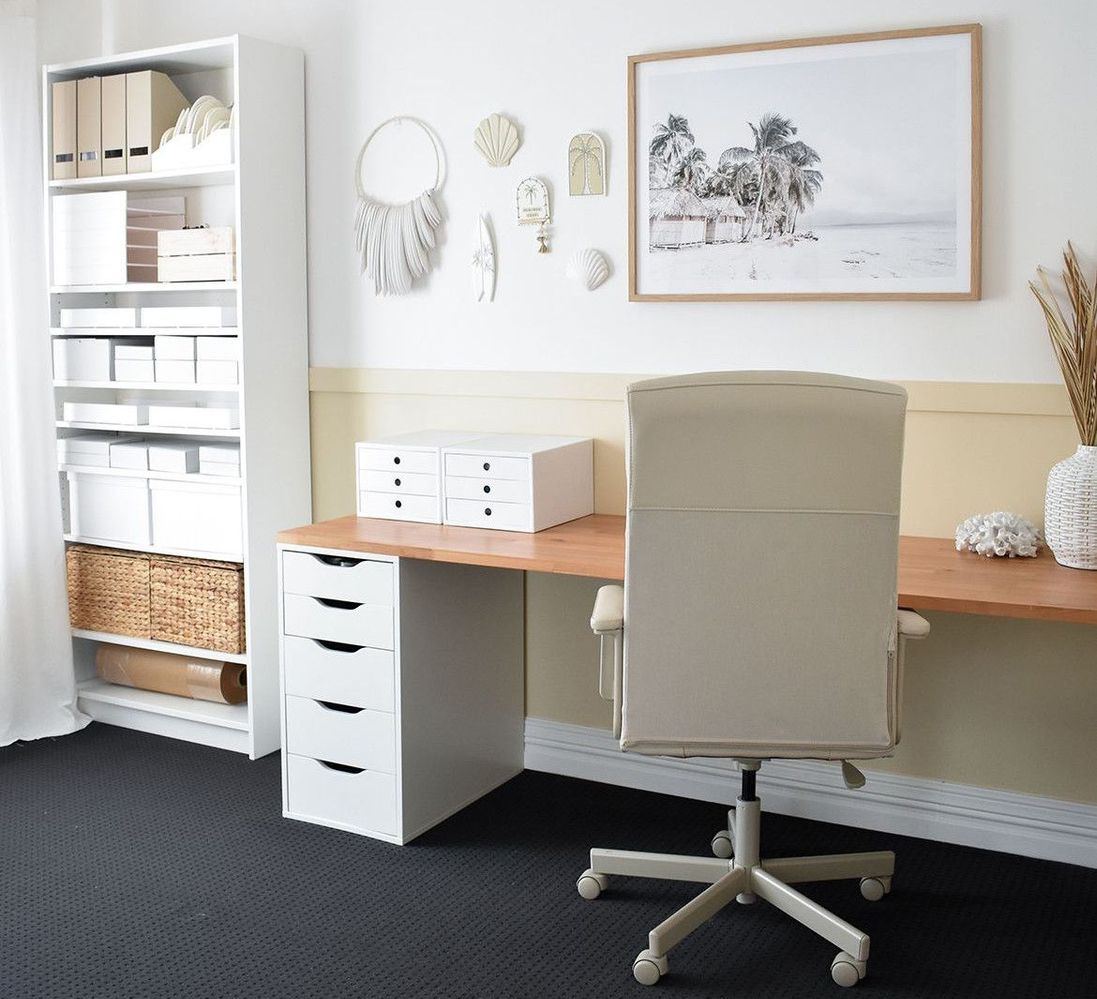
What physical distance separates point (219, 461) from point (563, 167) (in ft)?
4.25

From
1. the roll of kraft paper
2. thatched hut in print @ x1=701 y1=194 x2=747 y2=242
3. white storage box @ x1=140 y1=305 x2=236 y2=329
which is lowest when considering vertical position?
the roll of kraft paper

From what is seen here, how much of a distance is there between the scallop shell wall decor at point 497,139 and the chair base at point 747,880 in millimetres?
1824

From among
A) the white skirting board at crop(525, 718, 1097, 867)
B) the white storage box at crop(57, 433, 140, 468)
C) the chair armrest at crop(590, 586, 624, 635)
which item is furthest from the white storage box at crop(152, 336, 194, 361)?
the chair armrest at crop(590, 586, 624, 635)

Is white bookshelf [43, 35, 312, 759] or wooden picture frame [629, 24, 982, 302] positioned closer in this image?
wooden picture frame [629, 24, 982, 302]

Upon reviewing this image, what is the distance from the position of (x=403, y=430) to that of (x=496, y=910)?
1507 mm

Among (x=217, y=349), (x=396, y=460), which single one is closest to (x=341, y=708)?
(x=396, y=460)

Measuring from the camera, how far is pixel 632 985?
2.44 metres

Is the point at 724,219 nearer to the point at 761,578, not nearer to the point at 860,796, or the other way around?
the point at 761,578

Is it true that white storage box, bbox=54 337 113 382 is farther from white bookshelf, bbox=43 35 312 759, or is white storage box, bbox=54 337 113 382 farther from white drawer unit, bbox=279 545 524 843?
white drawer unit, bbox=279 545 524 843

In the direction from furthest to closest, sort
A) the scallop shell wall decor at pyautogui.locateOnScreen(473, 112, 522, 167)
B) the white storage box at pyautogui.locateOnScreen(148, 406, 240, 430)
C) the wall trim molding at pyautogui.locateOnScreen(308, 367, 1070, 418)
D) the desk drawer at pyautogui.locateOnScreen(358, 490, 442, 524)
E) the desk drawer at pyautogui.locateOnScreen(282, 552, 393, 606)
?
the white storage box at pyautogui.locateOnScreen(148, 406, 240, 430), the scallop shell wall decor at pyautogui.locateOnScreen(473, 112, 522, 167), the desk drawer at pyautogui.locateOnScreen(358, 490, 442, 524), the desk drawer at pyautogui.locateOnScreen(282, 552, 393, 606), the wall trim molding at pyautogui.locateOnScreen(308, 367, 1070, 418)

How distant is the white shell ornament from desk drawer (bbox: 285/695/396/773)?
4.04 ft

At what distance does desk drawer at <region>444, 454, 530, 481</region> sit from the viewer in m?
3.10

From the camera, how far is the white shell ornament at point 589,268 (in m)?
3.33

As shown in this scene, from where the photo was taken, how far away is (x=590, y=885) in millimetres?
2770
